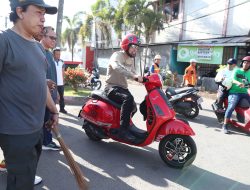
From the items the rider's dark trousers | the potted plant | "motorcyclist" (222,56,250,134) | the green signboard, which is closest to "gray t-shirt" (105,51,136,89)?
the rider's dark trousers

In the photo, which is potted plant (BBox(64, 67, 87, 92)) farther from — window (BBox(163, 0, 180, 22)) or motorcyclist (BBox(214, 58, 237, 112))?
window (BBox(163, 0, 180, 22))

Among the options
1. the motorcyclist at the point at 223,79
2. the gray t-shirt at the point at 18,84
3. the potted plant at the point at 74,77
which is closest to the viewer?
the gray t-shirt at the point at 18,84

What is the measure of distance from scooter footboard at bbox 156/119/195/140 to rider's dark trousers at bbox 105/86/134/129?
594 millimetres

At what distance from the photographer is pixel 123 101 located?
184 inches

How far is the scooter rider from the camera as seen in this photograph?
181 inches

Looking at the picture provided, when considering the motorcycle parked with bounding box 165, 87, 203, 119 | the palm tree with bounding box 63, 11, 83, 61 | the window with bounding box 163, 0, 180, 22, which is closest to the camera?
the motorcycle parked with bounding box 165, 87, 203, 119

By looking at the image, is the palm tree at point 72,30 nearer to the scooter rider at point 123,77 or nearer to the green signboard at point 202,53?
the green signboard at point 202,53

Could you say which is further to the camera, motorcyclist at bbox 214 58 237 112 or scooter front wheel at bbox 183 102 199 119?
scooter front wheel at bbox 183 102 199 119

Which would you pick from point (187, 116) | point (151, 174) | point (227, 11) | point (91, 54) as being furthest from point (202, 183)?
point (91, 54)

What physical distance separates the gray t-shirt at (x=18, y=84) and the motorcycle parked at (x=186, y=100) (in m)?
6.16

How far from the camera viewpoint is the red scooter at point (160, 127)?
4285mm

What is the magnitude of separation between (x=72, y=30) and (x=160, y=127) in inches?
1565

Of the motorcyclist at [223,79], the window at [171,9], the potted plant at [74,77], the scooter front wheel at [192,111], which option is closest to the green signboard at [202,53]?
the window at [171,9]

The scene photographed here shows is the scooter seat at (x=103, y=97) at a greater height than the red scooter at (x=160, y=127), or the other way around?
the scooter seat at (x=103, y=97)
